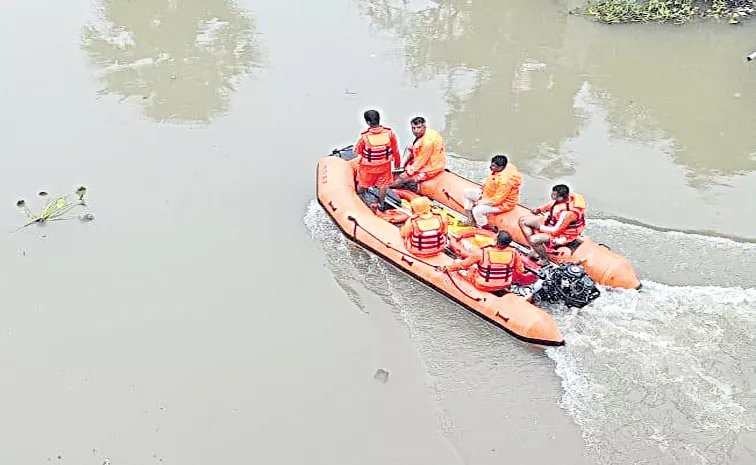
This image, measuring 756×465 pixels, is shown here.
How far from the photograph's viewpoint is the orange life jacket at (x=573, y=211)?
6.04 m

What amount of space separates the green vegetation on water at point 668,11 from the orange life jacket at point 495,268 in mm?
6061

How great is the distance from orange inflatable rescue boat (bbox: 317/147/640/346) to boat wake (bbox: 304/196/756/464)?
0.50ft

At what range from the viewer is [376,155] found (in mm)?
6832

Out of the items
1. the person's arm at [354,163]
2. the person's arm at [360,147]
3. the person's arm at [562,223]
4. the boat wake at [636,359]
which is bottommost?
the boat wake at [636,359]

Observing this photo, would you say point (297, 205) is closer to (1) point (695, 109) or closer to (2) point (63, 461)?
(2) point (63, 461)

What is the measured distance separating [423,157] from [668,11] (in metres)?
5.65

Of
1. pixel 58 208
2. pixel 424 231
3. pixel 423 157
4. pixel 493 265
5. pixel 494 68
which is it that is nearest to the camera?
pixel 493 265

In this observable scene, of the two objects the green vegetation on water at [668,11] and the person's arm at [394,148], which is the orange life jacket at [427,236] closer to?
the person's arm at [394,148]

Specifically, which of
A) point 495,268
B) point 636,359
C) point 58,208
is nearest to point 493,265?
point 495,268

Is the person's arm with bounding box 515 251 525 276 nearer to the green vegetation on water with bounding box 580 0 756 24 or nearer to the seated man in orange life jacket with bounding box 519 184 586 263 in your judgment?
the seated man in orange life jacket with bounding box 519 184 586 263

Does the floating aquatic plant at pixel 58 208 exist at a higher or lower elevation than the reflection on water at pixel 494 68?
lower

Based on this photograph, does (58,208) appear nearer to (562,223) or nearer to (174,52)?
(174,52)

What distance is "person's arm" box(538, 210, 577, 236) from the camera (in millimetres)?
6004

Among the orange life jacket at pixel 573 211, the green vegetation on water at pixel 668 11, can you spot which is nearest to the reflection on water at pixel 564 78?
the green vegetation on water at pixel 668 11
